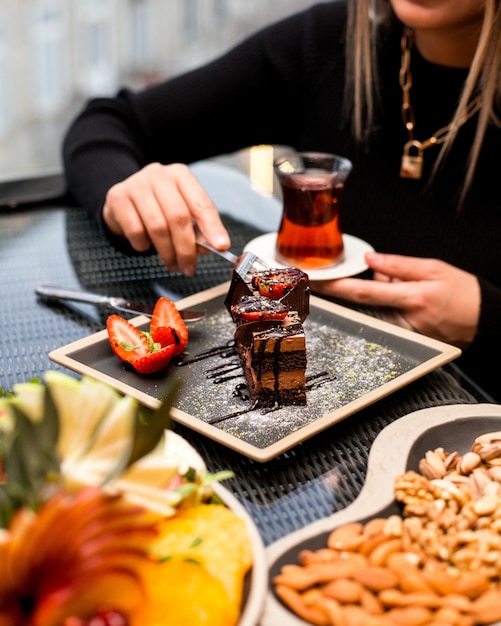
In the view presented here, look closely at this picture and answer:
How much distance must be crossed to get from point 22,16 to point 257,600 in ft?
11.6

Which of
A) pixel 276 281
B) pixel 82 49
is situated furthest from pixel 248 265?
pixel 82 49

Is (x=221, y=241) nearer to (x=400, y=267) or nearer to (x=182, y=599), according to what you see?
(x=400, y=267)

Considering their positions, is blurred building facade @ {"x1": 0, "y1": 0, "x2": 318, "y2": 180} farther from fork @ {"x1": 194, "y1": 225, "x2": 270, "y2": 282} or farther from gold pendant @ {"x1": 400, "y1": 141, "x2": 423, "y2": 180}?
fork @ {"x1": 194, "y1": 225, "x2": 270, "y2": 282}

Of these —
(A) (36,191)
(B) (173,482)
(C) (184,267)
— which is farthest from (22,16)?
(B) (173,482)

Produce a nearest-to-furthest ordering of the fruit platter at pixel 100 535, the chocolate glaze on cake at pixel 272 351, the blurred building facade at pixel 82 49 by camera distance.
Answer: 1. the fruit platter at pixel 100 535
2. the chocolate glaze on cake at pixel 272 351
3. the blurred building facade at pixel 82 49

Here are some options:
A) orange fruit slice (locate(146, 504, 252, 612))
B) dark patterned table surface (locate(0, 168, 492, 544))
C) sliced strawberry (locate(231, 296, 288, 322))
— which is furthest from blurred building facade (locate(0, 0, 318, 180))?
orange fruit slice (locate(146, 504, 252, 612))

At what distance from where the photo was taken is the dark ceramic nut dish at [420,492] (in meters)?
0.59

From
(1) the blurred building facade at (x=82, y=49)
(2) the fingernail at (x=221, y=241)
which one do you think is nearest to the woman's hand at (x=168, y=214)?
(2) the fingernail at (x=221, y=241)

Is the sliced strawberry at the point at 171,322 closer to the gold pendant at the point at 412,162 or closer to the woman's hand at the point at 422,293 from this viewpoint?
the woman's hand at the point at 422,293

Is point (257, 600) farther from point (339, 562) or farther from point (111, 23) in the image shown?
point (111, 23)

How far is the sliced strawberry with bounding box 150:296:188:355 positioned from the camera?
1004 mm

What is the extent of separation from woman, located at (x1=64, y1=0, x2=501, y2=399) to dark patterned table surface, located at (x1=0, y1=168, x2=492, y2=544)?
69 millimetres

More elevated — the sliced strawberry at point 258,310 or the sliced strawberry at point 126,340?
the sliced strawberry at point 258,310

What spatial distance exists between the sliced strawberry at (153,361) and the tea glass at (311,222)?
1.18ft
